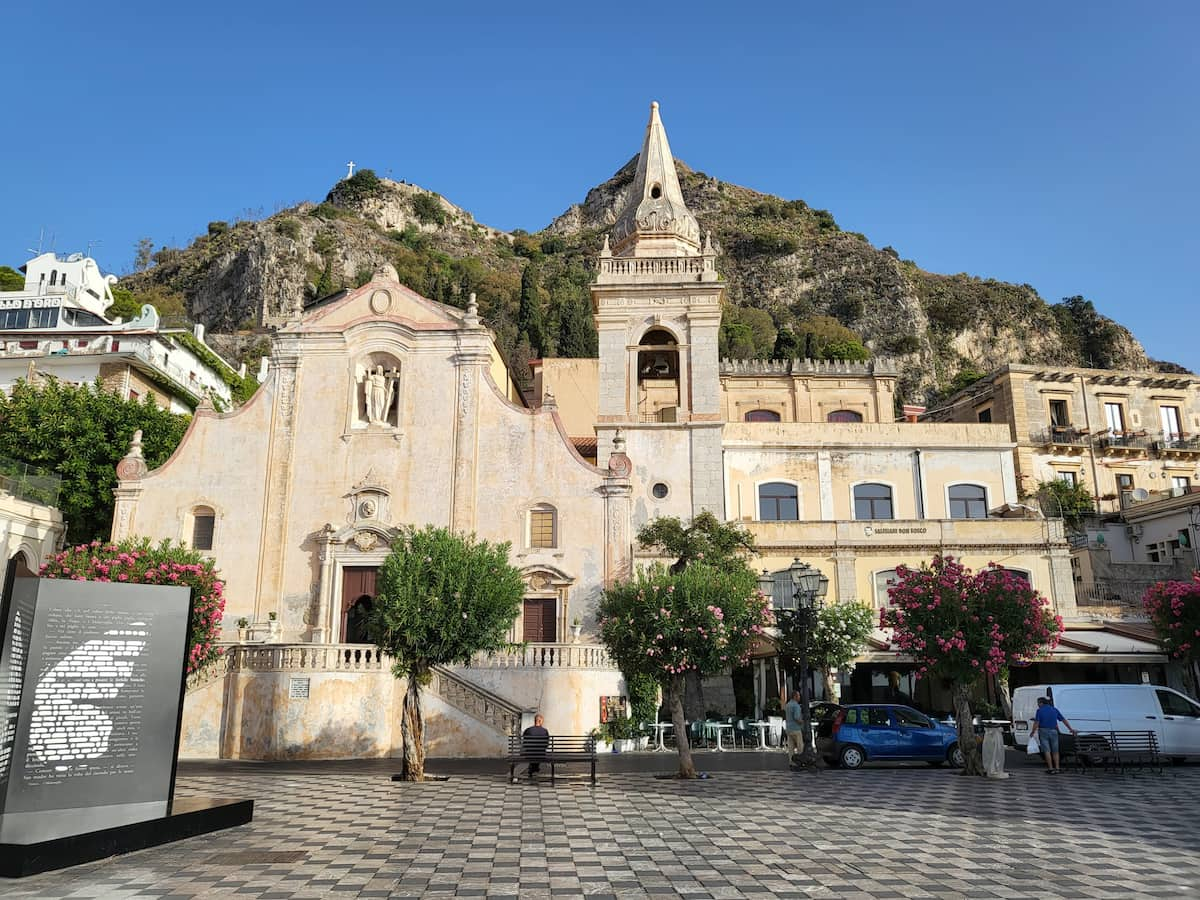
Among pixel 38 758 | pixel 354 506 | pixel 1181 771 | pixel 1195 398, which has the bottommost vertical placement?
pixel 1181 771

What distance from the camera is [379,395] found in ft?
101

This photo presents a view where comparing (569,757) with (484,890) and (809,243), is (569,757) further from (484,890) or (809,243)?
(809,243)

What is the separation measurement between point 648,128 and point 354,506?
61.1ft

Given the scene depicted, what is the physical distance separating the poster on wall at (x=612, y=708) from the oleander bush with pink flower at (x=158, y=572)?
10.0 m

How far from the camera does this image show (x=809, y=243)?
111188 millimetres

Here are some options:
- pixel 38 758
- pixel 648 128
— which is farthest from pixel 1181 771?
pixel 648 128

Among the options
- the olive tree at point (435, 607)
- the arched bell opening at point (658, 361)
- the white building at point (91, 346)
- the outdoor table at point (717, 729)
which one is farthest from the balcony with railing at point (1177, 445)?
A: the white building at point (91, 346)

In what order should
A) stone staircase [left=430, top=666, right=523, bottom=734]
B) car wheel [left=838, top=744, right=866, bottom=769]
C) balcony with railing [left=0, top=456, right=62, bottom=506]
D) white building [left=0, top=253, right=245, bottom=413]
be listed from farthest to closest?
white building [left=0, top=253, right=245, bottom=413] → balcony with railing [left=0, top=456, right=62, bottom=506] → stone staircase [left=430, top=666, right=523, bottom=734] → car wheel [left=838, top=744, right=866, bottom=769]

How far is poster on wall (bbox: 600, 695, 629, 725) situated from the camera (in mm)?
25531

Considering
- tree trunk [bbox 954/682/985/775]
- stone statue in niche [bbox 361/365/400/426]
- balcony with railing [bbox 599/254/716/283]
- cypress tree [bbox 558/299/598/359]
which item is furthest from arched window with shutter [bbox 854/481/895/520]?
cypress tree [bbox 558/299/598/359]

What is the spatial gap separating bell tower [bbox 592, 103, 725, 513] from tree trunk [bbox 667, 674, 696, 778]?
12.2 m

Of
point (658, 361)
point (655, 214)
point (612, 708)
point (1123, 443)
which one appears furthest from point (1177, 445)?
point (612, 708)

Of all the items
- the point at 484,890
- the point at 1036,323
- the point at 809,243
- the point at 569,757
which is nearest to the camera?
the point at 484,890

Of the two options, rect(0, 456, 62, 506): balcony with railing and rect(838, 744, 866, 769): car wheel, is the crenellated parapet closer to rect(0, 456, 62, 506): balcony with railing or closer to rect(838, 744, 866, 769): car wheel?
rect(838, 744, 866, 769): car wheel
